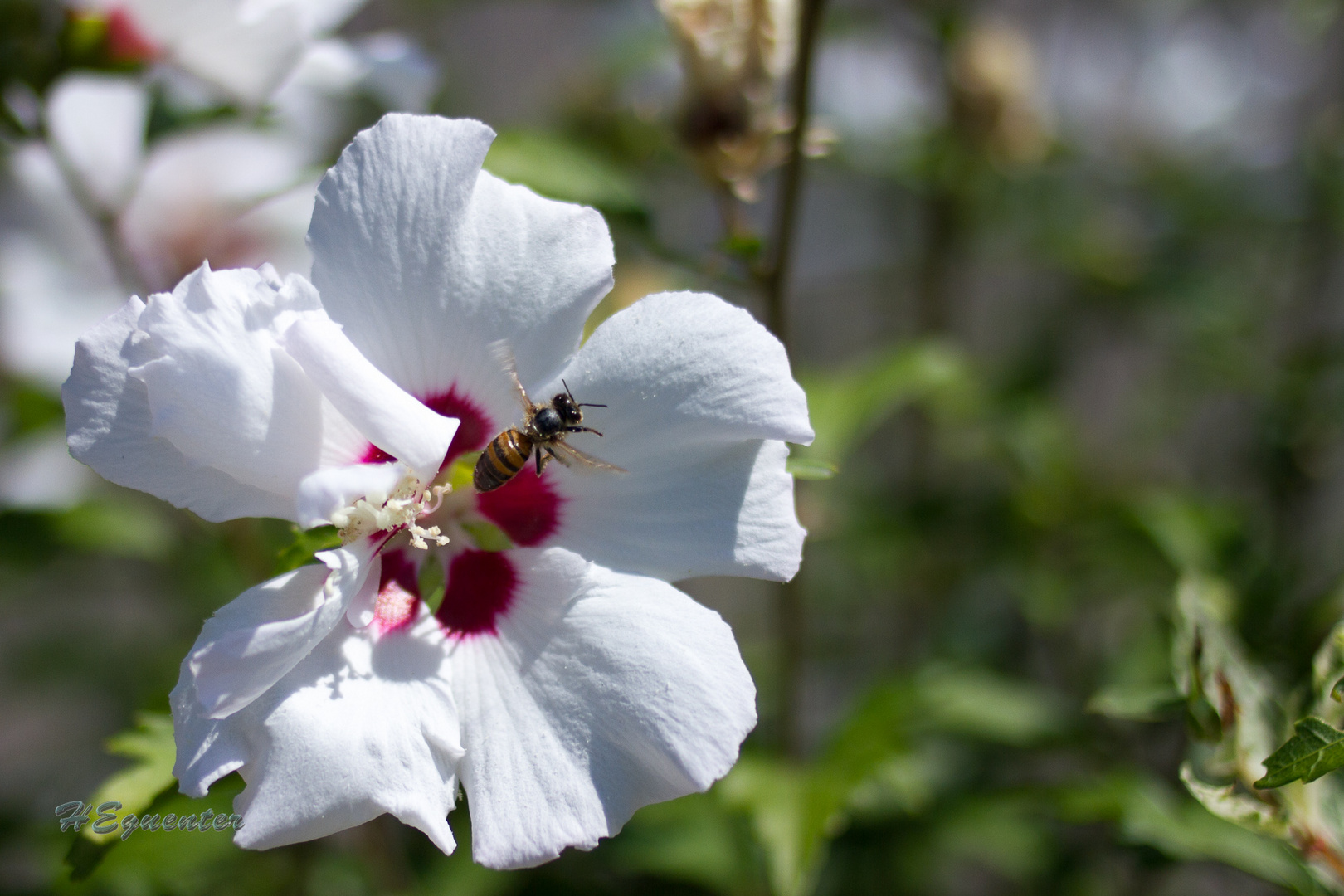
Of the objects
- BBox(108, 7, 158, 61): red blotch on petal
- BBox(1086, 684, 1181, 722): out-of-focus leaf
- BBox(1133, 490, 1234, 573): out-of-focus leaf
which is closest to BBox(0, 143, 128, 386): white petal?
BBox(108, 7, 158, 61): red blotch on petal

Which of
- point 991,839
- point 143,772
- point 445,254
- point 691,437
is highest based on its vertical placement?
point 445,254

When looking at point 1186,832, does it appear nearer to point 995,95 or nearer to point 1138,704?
point 1138,704

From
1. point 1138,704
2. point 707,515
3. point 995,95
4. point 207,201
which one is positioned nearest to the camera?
point 707,515

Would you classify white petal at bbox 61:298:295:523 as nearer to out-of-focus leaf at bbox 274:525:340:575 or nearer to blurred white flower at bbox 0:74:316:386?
out-of-focus leaf at bbox 274:525:340:575

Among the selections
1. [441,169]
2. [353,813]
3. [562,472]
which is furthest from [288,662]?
[441,169]

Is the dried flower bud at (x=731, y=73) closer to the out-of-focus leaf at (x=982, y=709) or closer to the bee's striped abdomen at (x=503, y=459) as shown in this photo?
the bee's striped abdomen at (x=503, y=459)

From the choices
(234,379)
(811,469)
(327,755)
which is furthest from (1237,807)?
(234,379)

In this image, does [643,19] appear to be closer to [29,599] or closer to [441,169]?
[441,169]
